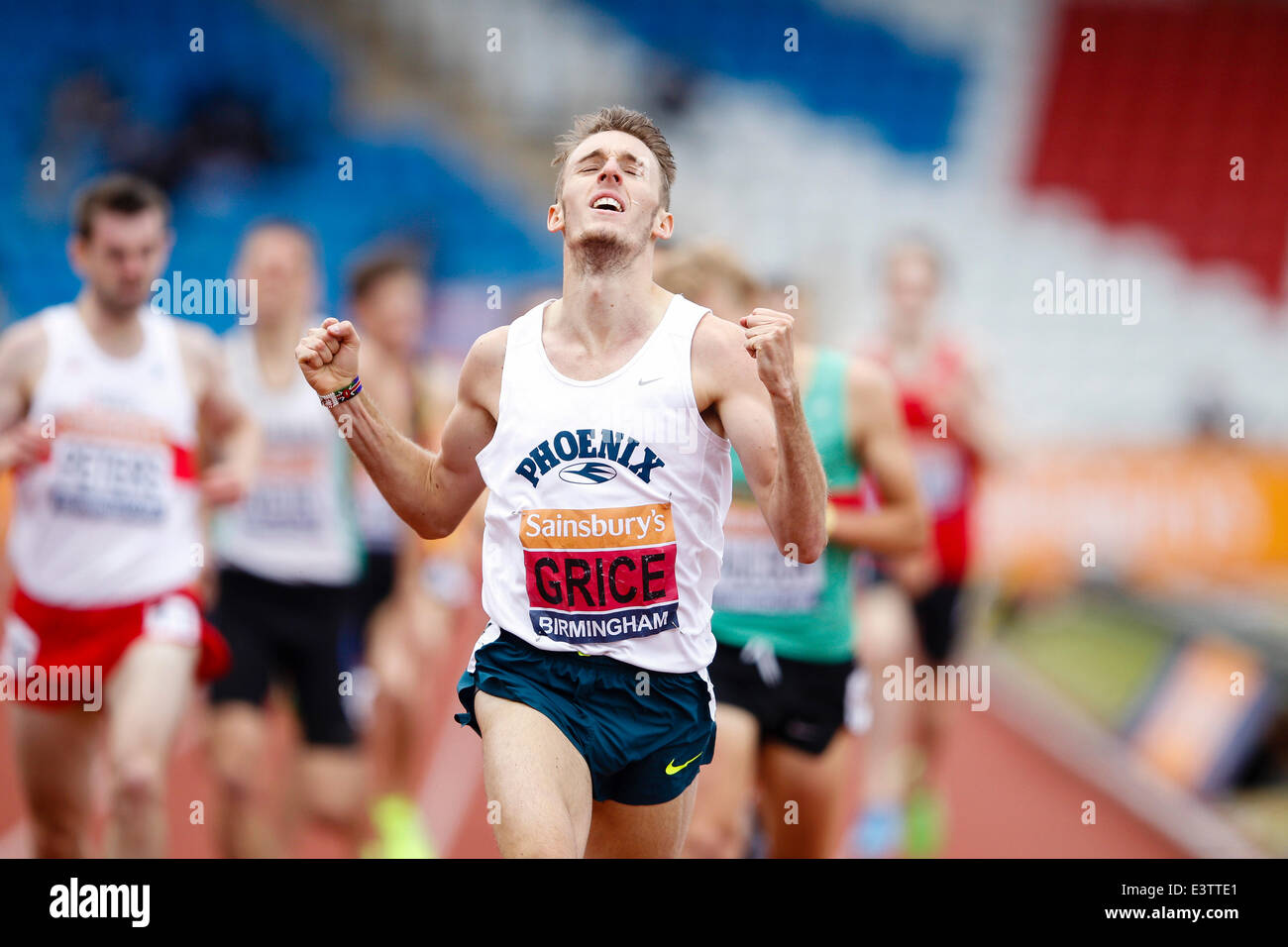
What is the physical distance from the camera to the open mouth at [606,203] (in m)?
3.31

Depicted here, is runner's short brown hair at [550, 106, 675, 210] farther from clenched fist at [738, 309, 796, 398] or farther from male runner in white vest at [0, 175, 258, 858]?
male runner in white vest at [0, 175, 258, 858]

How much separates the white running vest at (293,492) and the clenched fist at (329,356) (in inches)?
130

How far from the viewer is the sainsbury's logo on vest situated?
3.28 m

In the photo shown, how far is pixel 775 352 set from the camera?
9.78 ft

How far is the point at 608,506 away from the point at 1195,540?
10735 mm

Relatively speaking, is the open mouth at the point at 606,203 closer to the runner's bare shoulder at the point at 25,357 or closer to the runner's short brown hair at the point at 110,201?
the runner's short brown hair at the point at 110,201

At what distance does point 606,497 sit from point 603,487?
2 cm

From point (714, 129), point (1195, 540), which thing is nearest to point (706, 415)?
point (1195, 540)

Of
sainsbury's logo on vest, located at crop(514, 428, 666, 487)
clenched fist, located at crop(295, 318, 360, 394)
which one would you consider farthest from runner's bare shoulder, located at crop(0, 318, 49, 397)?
sainsbury's logo on vest, located at crop(514, 428, 666, 487)

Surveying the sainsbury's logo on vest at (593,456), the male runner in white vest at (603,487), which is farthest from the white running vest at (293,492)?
the sainsbury's logo on vest at (593,456)

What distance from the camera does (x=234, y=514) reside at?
262 inches

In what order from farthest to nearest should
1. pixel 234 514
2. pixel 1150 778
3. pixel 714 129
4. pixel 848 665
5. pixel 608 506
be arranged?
pixel 714 129, pixel 1150 778, pixel 234 514, pixel 848 665, pixel 608 506

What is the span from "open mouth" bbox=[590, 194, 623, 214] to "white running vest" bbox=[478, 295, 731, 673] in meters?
0.28
